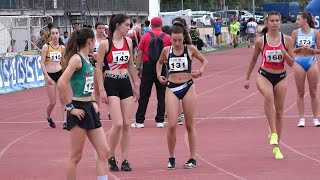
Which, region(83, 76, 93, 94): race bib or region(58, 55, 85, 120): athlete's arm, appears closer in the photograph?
region(58, 55, 85, 120): athlete's arm

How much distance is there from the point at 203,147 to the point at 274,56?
6.88 ft

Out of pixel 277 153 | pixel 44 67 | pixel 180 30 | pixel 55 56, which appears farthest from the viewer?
pixel 55 56

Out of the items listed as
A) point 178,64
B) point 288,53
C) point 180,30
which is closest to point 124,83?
point 178,64

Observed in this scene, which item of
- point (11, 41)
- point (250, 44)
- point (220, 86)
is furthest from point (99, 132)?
point (250, 44)

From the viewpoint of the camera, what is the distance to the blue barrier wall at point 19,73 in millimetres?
27078

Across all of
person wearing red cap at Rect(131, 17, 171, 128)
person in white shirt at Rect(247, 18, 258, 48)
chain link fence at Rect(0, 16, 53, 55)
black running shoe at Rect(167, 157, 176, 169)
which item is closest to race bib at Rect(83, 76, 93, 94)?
black running shoe at Rect(167, 157, 176, 169)

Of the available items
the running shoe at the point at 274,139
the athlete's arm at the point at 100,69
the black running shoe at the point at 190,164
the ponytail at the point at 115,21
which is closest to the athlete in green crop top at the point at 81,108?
the athlete's arm at the point at 100,69

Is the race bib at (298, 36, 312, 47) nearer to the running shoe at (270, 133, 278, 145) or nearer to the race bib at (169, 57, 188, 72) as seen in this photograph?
the running shoe at (270, 133, 278, 145)

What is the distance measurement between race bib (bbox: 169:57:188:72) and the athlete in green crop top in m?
2.26

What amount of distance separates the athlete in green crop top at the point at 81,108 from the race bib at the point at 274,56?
3.80 metres

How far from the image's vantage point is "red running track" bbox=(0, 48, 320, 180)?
11078 mm

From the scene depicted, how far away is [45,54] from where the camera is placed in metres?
16.5

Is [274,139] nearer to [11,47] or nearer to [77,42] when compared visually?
[77,42]

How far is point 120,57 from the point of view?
37.3 feet
